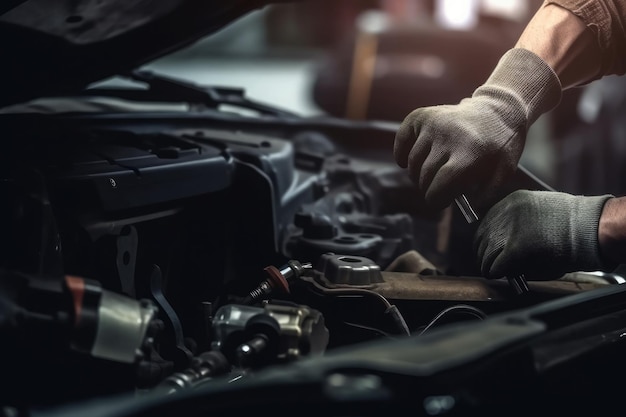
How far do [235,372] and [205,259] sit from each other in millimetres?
394

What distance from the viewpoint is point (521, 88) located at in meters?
1.44

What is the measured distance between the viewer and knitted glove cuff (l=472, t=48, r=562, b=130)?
1.42 metres

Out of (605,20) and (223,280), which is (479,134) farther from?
(223,280)

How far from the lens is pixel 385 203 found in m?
1.92

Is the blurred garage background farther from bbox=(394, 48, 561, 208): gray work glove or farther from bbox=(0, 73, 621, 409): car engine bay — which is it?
bbox=(394, 48, 561, 208): gray work glove

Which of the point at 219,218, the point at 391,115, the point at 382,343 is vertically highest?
the point at 382,343

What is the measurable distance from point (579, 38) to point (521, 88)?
22 centimetres

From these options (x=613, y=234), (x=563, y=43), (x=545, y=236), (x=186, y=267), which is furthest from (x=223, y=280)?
(x=563, y=43)

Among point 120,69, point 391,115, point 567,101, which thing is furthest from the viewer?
point 567,101

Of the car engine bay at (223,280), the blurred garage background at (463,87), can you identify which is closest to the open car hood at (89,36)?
the car engine bay at (223,280)

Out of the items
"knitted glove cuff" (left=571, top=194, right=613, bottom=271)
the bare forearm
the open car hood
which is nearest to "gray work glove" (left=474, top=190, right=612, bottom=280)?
"knitted glove cuff" (left=571, top=194, right=613, bottom=271)

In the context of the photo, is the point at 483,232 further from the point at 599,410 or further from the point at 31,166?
the point at 31,166

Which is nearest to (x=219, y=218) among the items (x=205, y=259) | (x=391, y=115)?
(x=205, y=259)

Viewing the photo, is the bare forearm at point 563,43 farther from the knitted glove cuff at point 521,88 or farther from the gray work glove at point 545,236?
the gray work glove at point 545,236
